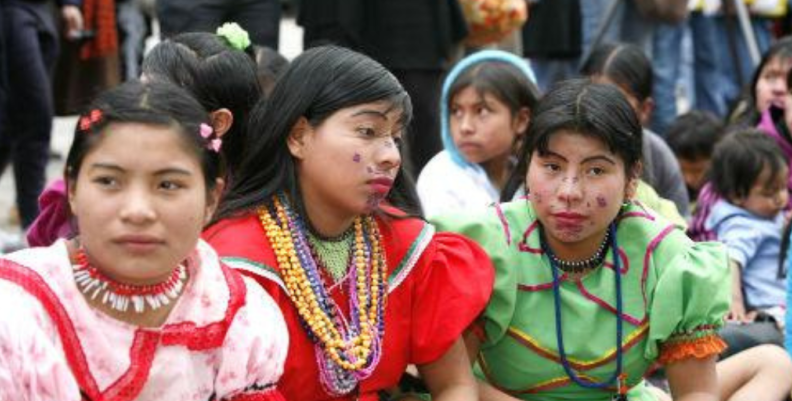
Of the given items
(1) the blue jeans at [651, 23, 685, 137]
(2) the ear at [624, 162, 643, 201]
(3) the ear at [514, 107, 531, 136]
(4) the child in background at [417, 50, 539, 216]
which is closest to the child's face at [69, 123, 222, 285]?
(2) the ear at [624, 162, 643, 201]

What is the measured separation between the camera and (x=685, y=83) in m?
7.49

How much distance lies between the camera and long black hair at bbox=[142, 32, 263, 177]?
317 cm

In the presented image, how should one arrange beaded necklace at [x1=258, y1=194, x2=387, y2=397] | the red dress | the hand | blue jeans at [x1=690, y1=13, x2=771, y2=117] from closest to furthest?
beaded necklace at [x1=258, y1=194, x2=387, y2=397], the red dress, the hand, blue jeans at [x1=690, y1=13, x2=771, y2=117]

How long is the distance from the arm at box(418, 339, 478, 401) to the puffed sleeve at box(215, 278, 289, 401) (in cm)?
49

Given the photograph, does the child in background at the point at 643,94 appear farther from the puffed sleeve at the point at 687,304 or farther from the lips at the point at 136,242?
the lips at the point at 136,242

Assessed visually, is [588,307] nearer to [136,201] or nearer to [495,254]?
[495,254]

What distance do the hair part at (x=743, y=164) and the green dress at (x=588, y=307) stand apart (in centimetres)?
163

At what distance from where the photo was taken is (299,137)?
2.81 meters

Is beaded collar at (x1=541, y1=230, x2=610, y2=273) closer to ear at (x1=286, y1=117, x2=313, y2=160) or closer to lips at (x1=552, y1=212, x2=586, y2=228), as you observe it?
lips at (x1=552, y1=212, x2=586, y2=228)

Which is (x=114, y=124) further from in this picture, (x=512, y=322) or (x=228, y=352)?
(x=512, y=322)

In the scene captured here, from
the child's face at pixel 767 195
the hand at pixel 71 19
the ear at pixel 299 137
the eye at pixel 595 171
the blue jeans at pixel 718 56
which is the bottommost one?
the blue jeans at pixel 718 56

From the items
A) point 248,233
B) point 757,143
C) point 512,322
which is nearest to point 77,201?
point 248,233

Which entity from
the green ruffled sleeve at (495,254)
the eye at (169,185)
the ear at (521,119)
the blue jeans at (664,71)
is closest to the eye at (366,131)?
the green ruffled sleeve at (495,254)

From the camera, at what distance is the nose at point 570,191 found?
2.96 meters
